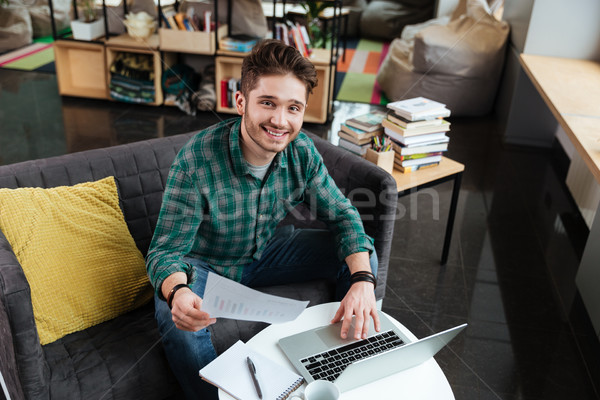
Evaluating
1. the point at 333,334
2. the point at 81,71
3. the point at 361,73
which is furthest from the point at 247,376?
the point at 361,73

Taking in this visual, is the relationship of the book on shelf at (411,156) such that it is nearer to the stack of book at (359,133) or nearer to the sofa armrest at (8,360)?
the stack of book at (359,133)

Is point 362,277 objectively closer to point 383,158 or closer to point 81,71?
point 383,158

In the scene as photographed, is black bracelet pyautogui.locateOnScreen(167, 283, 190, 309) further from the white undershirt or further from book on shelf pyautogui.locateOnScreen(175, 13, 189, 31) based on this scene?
book on shelf pyautogui.locateOnScreen(175, 13, 189, 31)

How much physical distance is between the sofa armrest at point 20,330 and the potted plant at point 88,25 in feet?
11.5

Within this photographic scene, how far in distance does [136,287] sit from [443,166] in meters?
1.43

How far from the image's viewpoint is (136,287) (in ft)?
5.59

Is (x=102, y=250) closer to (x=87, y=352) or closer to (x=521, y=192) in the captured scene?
(x=87, y=352)

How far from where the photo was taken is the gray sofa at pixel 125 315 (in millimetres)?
1305

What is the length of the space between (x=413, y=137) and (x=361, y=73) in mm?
3676

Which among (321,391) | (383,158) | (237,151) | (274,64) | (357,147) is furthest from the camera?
(357,147)

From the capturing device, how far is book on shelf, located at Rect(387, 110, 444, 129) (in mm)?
2293

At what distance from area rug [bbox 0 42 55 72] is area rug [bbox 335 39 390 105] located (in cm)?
289

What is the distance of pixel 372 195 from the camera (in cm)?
196

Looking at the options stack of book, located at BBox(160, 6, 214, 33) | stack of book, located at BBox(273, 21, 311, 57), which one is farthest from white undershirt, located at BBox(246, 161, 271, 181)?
stack of book, located at BBox(160, 6, 214, 33)
